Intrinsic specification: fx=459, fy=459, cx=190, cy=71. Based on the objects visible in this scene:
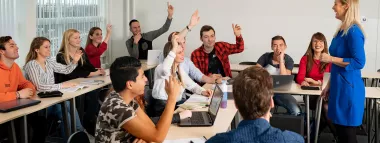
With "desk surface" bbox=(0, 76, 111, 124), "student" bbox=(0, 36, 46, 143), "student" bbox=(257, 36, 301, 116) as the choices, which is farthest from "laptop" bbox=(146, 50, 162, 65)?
"student" bbox=(0, 36, 46, 143)

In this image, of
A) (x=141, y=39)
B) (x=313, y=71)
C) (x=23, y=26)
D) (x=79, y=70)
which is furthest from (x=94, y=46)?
Result: (x=313, y=71)

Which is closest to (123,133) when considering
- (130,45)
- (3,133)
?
(3,133)

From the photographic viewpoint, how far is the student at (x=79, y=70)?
198 inches

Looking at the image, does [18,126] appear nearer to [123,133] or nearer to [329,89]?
[123,133]

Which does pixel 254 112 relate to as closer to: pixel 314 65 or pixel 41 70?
pixel 41 70

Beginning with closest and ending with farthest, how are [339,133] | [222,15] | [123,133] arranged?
1. [123,133]
2. [339,133]
3. [222,15]

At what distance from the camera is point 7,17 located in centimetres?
500

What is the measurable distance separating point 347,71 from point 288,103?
150 centimetres

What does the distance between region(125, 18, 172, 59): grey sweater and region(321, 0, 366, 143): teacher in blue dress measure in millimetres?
3666

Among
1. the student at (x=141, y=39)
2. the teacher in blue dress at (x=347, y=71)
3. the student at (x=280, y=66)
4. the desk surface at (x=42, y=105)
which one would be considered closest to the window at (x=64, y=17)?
the student at (x=141, y=39)

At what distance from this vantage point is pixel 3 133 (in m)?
3.82

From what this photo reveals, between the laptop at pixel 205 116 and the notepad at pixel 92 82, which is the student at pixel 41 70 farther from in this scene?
the laptop at pixel 205 116

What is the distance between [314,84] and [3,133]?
3223 millimetres

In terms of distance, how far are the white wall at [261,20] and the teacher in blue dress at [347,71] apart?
3405 millimetres
